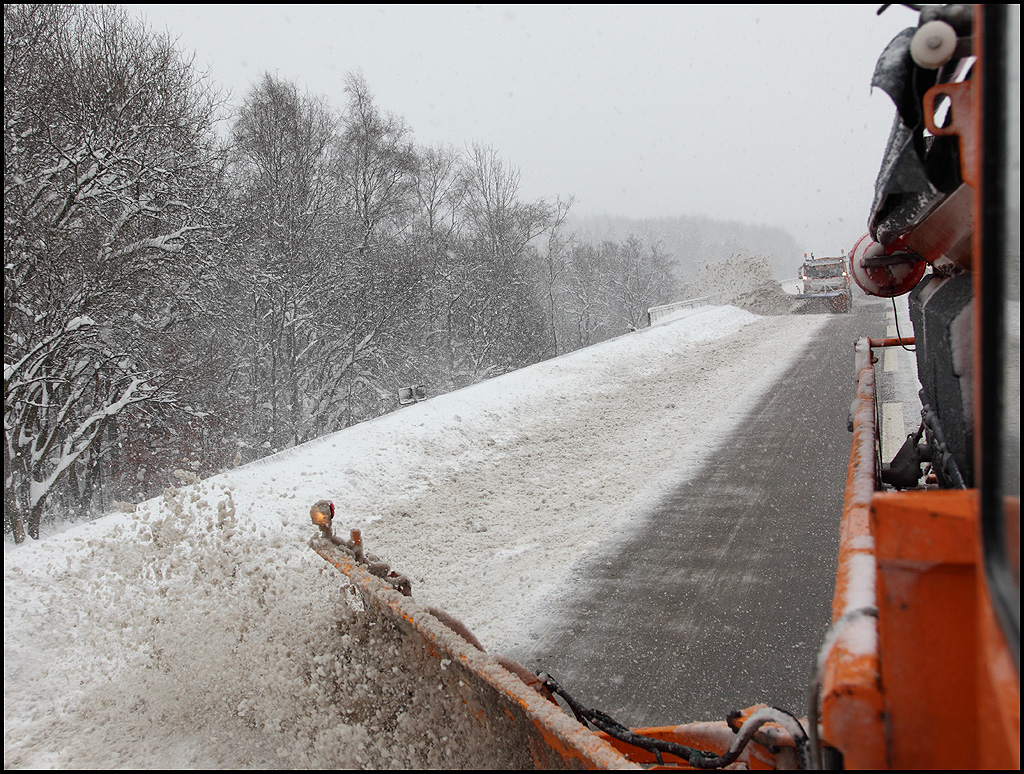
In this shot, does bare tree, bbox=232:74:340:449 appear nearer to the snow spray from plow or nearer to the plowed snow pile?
the plowed snow pile

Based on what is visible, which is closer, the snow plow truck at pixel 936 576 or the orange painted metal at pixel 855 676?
the snow plow truck at pixel 936 576

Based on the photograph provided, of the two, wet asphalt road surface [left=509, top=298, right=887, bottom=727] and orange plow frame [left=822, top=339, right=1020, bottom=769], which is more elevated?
orange plow frame [left=822, top=339, right=1020, bottom=769]

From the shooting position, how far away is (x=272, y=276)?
1952cm

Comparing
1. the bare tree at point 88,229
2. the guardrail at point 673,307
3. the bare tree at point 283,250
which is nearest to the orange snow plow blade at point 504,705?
the bare tree at point 88,229

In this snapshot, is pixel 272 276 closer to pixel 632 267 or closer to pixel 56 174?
pixel 56 174

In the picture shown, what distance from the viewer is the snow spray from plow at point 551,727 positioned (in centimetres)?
189

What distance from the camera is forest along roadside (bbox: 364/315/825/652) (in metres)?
4.71

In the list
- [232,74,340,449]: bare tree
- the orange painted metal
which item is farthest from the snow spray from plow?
[232,74,340,449]: bare tree

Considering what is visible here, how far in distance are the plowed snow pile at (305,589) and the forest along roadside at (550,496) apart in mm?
25

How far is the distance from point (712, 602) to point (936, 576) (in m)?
3.32

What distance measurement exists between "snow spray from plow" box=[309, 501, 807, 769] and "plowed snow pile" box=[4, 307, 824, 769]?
0.14 meters

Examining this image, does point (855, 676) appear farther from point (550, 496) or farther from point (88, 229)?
point (88, 229)

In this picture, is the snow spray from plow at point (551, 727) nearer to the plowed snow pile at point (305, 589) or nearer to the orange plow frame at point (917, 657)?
the plowed snow pile at point (305, 589)

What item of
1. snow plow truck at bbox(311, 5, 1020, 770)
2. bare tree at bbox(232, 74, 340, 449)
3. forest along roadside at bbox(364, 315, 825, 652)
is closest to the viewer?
snow plow truck at bbox(311, 5, 1020, 770)
